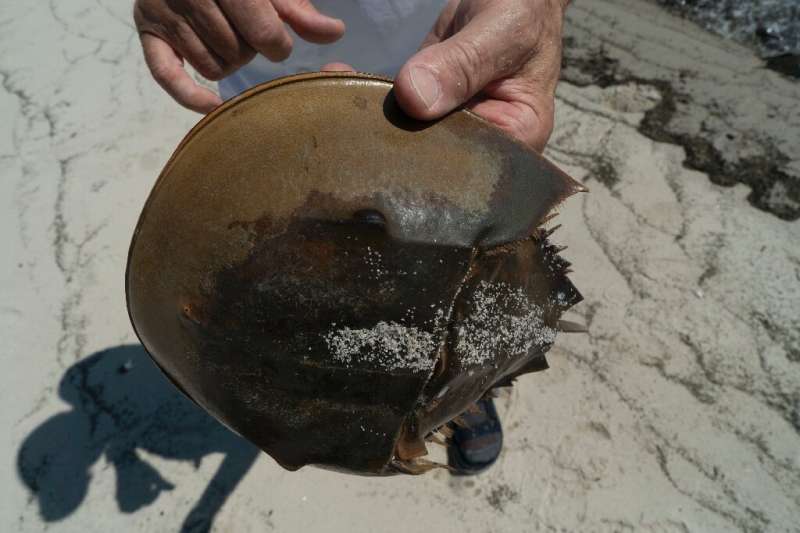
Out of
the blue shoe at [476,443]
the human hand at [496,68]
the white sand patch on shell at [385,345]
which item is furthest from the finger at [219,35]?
the blue shoe at [476,443]

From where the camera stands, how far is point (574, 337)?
2123mm

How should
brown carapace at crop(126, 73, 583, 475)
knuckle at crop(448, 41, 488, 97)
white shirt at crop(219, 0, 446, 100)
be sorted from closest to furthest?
brown carapace at crop(126, 73, 583, 475) < knuckle at crop(448, 41, 488, 97) < white shirt at crop(219, 0, 446, 100)

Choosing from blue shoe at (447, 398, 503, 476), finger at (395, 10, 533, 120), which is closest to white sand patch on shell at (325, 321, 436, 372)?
finger at (395, 10, 533, 120)

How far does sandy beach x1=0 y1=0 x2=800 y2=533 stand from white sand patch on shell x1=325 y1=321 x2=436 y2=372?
3.70 ft

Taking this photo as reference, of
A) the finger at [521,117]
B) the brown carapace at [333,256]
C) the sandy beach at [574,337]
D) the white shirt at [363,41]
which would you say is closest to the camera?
the brown carapace at [333,256]

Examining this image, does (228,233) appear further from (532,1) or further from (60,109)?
(60,109)

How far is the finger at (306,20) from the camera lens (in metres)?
1.21

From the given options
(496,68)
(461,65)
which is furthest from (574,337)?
(461,65)

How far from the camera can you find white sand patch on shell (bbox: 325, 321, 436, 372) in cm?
88

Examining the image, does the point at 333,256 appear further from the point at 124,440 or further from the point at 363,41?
the point at 124,440

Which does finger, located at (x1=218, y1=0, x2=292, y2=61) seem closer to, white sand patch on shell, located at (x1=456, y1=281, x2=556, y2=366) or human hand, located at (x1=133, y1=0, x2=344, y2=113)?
human hand, located at (x1=133, y1=0, x2=344, y2=113)

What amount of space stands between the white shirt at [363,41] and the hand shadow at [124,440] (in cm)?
113

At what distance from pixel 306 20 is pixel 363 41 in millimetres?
485

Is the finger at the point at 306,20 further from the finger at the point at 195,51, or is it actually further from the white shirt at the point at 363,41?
the white shirt at the point at 363,41
